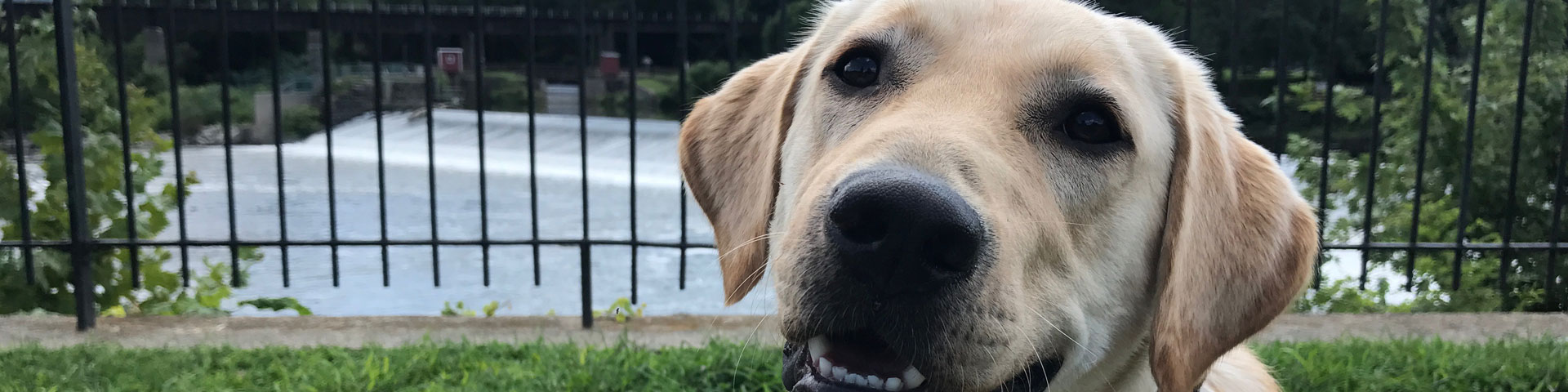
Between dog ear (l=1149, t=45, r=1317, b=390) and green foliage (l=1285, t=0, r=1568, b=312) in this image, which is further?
green foliage (l=1285, t=0, r=1568, b=312)

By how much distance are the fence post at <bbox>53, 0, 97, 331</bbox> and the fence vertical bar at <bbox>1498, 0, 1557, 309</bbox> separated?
23.1 feet

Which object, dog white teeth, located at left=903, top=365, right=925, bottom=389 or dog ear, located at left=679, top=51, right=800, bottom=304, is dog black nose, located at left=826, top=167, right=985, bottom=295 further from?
dog ear, located at left=679, top=51, right=800, bottom=304

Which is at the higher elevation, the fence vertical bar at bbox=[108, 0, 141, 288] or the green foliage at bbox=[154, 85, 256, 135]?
the fence vertical bar at bbox=[108, 0, 141, 288]

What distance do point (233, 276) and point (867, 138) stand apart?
201 inches

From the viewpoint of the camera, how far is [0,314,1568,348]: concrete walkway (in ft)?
16.1

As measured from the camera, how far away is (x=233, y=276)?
19.0 ft

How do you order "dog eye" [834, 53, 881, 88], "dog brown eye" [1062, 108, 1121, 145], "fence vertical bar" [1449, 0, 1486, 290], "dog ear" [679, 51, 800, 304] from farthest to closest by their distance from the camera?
"fence vertical bar" [1449, 0, 1486, 290] → "dog ear" [679, 51, 800, 304] → "dog eye" [834, 53, 881, 88] → "dog brown eye" [1062, 108, 1121, 145]

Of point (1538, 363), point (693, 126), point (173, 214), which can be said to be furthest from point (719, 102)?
point (173, 214)

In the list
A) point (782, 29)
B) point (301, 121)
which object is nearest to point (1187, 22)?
point (782, 29)

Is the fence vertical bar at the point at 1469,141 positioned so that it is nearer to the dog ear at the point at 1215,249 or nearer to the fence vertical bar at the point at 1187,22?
the fence vertical bar at the point at 1187,22

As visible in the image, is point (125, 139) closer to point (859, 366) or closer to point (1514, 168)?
point (859, 366)

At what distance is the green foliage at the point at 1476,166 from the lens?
19.4ft

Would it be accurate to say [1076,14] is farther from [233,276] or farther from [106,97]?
[106,97]

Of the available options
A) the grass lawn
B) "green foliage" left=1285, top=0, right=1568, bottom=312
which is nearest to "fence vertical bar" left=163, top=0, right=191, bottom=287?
the grass lawn
